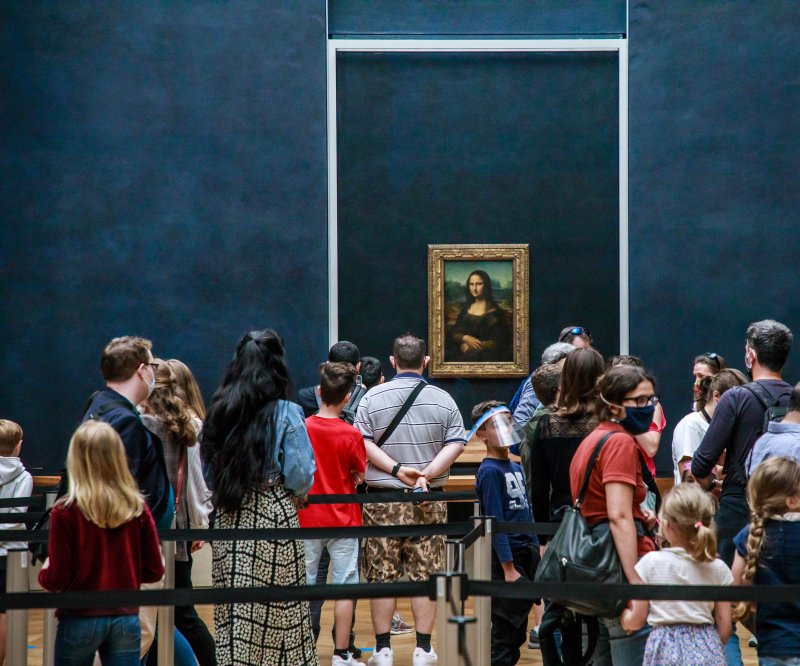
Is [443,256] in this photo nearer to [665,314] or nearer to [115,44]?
[665,314]

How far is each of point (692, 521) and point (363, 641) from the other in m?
4.12

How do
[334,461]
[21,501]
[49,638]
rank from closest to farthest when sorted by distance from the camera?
1. [49,638]
2. [21,501]
3. [334,461]

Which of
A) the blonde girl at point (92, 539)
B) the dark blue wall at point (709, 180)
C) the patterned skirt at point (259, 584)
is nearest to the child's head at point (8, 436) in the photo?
the patterned skirt at point (259, 584)

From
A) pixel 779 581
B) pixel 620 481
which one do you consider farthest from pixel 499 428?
pixel 779 581

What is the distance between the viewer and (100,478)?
3.95m

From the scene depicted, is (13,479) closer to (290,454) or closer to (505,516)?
(290,454)

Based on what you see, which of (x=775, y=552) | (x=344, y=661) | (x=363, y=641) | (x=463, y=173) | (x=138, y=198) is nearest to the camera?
(x=775, y=552)

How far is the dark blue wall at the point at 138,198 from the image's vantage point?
1118 cm

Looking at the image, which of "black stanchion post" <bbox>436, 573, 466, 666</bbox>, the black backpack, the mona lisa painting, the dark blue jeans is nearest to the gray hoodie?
the black backpack

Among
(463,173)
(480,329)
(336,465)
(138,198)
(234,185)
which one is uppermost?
(463,173)

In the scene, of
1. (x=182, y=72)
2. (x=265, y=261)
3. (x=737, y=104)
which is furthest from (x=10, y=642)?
(x=737, y=104)

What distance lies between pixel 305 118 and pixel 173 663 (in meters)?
7.29

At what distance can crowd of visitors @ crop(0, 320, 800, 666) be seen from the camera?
4.00m

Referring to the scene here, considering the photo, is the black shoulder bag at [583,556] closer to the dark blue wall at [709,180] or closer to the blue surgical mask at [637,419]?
the blue surgical mask at [637,419]
